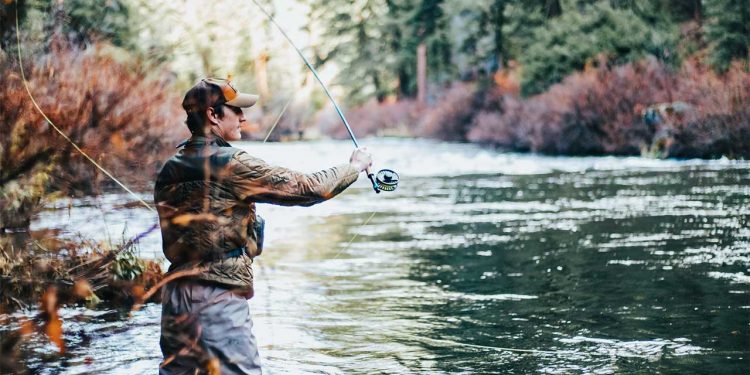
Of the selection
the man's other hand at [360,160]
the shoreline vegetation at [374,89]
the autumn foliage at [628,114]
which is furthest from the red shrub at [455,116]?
the man's other hand at [360,160]

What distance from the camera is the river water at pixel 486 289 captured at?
6.30 metres

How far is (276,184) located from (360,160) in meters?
0.48

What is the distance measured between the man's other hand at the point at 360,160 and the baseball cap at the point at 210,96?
0.53 meters

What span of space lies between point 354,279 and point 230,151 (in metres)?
5.72

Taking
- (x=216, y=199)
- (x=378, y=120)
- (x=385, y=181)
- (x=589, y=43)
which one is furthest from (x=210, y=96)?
(x=378, y=120)

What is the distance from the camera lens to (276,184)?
150 inches

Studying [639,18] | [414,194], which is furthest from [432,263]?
[639,18]

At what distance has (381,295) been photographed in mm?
8523

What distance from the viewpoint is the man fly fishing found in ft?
12.4

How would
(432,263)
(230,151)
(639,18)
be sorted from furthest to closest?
(639,18) → (432,263) → (230,151)

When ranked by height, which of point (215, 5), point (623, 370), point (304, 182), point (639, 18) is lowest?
point (623, 370)

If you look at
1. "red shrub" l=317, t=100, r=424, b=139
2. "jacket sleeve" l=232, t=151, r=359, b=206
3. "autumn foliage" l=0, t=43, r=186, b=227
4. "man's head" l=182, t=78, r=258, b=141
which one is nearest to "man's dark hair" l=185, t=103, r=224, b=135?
"man's head" l=182, t=78, r=258, b=141

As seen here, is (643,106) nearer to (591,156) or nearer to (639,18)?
(591,156)

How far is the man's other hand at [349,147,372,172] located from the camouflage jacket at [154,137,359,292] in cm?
29
